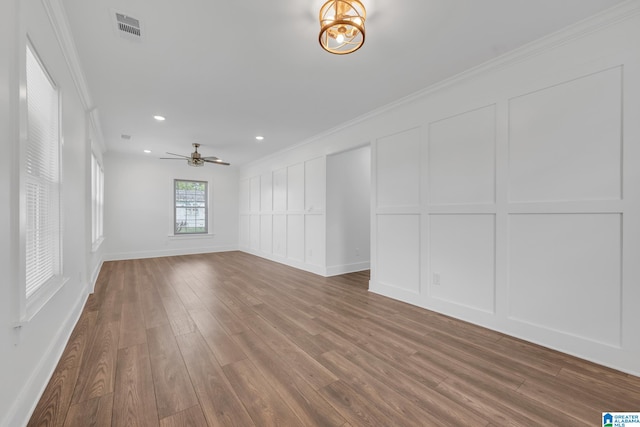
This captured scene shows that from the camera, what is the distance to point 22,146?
137 centimetres

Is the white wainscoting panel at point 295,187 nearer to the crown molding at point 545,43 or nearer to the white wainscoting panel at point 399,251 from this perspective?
the white wainscoting panel at point 399,251

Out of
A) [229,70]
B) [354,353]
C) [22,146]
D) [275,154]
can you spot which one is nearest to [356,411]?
[354,353]

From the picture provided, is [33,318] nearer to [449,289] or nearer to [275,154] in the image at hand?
[449,289]

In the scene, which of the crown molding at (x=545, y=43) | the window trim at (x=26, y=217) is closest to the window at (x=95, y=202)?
the window trim at (x=26, y=217)

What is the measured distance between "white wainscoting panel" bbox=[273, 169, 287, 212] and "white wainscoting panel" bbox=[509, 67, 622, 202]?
4.36 metres

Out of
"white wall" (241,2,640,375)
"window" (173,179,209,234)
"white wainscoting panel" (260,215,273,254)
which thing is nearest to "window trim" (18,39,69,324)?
"white wall" (241,2,640,375)

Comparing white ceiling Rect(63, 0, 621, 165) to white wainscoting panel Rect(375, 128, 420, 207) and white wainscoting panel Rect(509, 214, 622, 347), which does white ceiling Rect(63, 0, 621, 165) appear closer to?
white wainscoting panel Rect(375, 128, 420, 207)

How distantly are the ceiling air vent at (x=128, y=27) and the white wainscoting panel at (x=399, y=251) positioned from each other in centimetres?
323

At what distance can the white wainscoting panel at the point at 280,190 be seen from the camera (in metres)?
5.95

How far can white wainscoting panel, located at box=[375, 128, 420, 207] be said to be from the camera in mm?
3270

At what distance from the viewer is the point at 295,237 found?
18.3 feet

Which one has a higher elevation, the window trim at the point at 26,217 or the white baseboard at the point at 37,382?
the window trim at the point at 26,217

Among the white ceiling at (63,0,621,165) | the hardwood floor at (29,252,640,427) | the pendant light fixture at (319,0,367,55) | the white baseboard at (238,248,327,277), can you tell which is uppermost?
the white ceiling at (63,0,621,165)

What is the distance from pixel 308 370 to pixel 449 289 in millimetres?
1856
